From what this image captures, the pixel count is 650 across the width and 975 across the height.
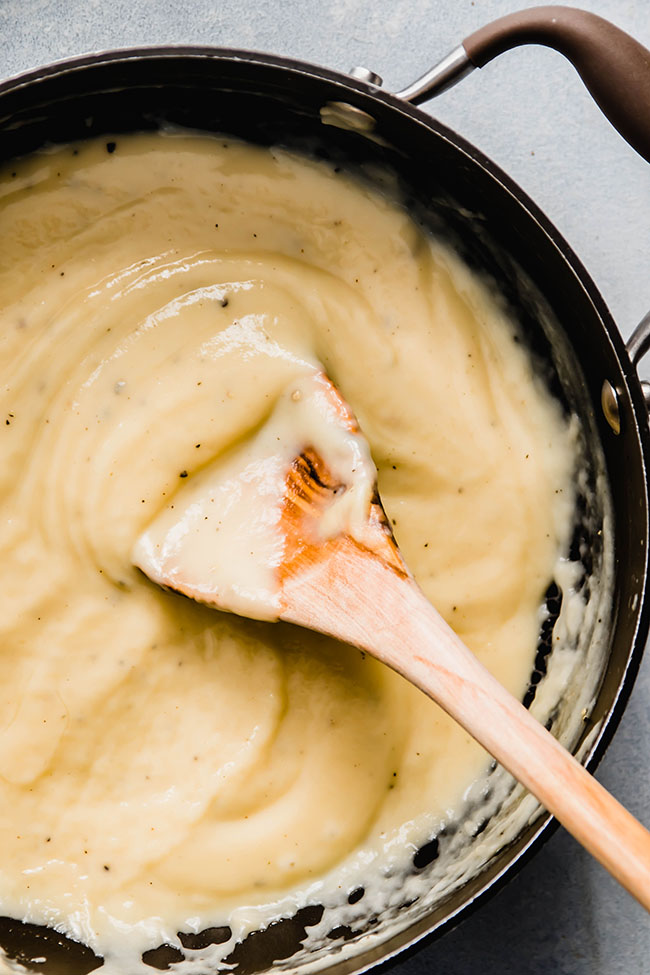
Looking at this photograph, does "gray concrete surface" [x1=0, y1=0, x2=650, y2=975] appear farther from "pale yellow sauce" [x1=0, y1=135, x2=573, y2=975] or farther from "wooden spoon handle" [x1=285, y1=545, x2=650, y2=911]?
"wooden spoon handle" [x1=285, y1=545, x2=650, y2=911]

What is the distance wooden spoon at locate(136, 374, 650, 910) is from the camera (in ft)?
2.54

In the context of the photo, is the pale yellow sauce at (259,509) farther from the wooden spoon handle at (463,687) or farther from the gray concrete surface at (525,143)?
the gray concrete surface at (525,143)

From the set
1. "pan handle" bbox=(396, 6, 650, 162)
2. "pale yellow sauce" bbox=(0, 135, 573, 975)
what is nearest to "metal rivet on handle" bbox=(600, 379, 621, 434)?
"pale yellow sauce" bbox=(0, 135, 573, 975)

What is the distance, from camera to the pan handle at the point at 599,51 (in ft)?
3.04

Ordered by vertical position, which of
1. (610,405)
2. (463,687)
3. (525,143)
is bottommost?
(463,687)

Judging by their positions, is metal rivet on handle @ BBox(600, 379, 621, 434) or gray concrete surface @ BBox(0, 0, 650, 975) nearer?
metal rivet on handle @ BBox(600, 379, 621, 434)


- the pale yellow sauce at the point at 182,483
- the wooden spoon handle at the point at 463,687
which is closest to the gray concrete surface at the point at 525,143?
the pale yellow sauce at the point at 182,483

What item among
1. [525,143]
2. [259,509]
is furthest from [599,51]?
[259,509]

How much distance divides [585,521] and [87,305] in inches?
26.8

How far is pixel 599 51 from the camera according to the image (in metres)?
0.93

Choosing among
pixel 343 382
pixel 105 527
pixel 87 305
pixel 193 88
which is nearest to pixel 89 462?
pixel 105 527

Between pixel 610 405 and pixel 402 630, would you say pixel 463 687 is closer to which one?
pixel 402 630

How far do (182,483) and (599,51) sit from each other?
67 centimetres

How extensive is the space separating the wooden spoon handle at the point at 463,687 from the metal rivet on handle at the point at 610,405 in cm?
31
